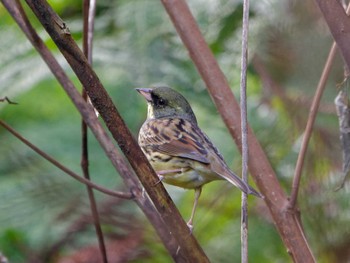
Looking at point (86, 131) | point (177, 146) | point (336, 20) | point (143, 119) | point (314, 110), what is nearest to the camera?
point (336, 20)

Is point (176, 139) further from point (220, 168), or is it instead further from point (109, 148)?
point (109, 148)

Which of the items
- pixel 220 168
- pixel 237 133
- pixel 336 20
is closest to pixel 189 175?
pixel 220 168

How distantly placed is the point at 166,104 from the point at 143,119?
0.37 metres

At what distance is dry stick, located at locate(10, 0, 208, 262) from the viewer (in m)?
2.48

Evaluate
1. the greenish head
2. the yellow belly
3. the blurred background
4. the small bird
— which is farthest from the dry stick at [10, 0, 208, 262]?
the greenish head

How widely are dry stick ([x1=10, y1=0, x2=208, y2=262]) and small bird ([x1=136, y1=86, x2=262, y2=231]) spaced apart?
17.0 inches

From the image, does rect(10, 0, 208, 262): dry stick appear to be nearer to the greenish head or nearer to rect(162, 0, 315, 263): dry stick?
rect(162, 0, 315, 263): dry stick

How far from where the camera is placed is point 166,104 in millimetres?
4254

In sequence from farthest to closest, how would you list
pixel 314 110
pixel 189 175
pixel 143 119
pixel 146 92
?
pixel 143 119, pixel 146 92, pixel 189 175, pixel 314 110

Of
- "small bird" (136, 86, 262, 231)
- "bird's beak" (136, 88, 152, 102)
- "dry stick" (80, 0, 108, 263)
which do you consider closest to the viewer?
"dry stick" (80, 0, 108, 263)

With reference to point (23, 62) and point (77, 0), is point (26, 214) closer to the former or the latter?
point (23, 62)

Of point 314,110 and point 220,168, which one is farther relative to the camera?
point 220,168

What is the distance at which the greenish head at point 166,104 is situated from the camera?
4203 millimetres

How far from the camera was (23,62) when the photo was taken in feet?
14.6
